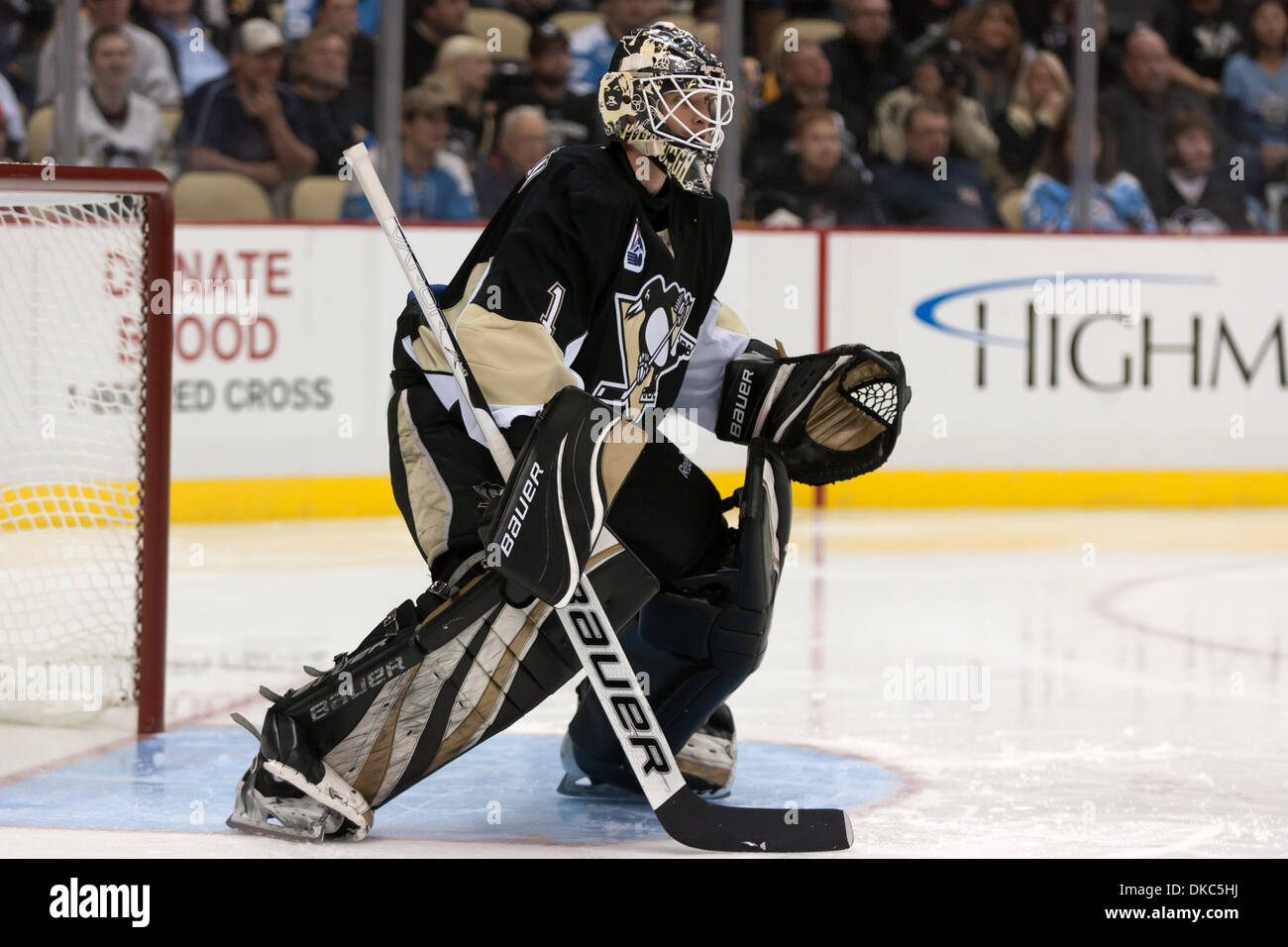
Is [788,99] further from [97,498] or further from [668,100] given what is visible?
[668,100]

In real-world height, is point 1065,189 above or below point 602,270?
above

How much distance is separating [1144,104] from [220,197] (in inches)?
140

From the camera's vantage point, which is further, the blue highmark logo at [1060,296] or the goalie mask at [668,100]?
the blue highmark logo at [1060,296]

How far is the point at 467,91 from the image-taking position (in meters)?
6.52

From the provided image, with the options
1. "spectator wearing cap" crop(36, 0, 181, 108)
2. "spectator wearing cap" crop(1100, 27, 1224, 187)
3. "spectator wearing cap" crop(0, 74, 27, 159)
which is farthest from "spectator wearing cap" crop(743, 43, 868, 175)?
"spectator wearing cap" crop(0, 74, 27, 159)

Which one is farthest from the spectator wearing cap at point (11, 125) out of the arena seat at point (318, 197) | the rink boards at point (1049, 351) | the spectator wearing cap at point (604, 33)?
the spectator wearing cap at point (604, 33)

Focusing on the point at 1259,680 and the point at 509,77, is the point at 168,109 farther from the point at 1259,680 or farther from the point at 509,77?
the point at 1259,680

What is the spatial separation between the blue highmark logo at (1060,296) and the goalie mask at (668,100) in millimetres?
4349

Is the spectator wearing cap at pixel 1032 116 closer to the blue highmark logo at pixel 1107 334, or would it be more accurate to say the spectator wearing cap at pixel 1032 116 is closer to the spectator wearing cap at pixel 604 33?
the blue highmark logo at pixel 1107 334

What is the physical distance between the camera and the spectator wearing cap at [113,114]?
591 cm

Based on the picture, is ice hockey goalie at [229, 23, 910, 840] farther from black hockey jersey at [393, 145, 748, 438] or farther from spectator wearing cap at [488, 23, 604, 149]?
spectator wearing cap at [488, 23, 604, 149]

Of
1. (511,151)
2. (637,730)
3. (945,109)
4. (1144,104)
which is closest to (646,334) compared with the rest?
(637,730)

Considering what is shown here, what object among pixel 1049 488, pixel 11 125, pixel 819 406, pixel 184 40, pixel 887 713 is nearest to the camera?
pixel 819 406
